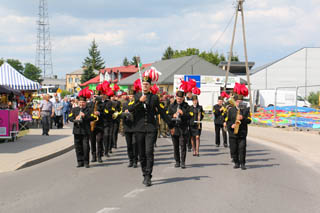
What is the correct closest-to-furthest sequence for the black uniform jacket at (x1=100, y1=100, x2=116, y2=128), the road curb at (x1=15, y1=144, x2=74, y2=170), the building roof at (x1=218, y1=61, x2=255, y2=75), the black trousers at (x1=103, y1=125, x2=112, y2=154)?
the road curb at (x1=15, y1=144, x2=74, y2=170) → the black uniform jacket at (x1=100, y1=100, x2=116, y2=128) → the black trousers at (x1=103, y1=125, x2=112, y2=154) → the building roof at (x1=218, y1=61, x2=255, y2=75)

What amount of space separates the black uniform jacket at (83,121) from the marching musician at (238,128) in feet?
10.9

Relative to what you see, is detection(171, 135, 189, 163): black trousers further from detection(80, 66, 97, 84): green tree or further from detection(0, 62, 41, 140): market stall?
detection(80, 66, 97, 84): green tree

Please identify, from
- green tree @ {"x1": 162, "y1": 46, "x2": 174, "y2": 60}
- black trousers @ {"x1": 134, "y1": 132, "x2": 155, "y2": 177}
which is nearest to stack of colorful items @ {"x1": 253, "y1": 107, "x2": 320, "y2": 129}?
black trousers @ {"x1": 134, "y1": 132, "x2": 155, "y2": 177}

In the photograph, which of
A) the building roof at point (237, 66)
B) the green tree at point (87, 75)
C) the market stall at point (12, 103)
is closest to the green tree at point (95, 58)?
the green tree at point (87, 75)

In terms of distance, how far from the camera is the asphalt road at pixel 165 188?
6039mm

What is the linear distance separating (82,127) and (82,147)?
50 centimetres

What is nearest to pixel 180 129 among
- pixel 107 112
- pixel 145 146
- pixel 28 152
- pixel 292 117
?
pixel 107 112

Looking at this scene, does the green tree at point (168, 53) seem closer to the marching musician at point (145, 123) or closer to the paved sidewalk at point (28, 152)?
the paved sidewalk at point (28, 152)

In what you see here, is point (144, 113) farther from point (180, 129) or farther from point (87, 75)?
point (87, 75)

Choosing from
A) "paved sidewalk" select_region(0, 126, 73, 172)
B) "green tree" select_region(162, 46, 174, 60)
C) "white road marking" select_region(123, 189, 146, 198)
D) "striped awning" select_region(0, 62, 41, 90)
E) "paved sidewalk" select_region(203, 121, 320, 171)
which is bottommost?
"paved sidewalk" select_region(203, 121, 320, 171)

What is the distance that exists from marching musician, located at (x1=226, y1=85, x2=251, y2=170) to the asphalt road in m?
0.35

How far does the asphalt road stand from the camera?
6039 mm

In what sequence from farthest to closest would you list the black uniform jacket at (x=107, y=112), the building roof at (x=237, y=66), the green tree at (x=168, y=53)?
the green tree at (x=168, y=53), the building roof at (x=237, y=66), the black uniform jacket at (x=107, y=112)

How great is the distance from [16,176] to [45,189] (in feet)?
5.55
